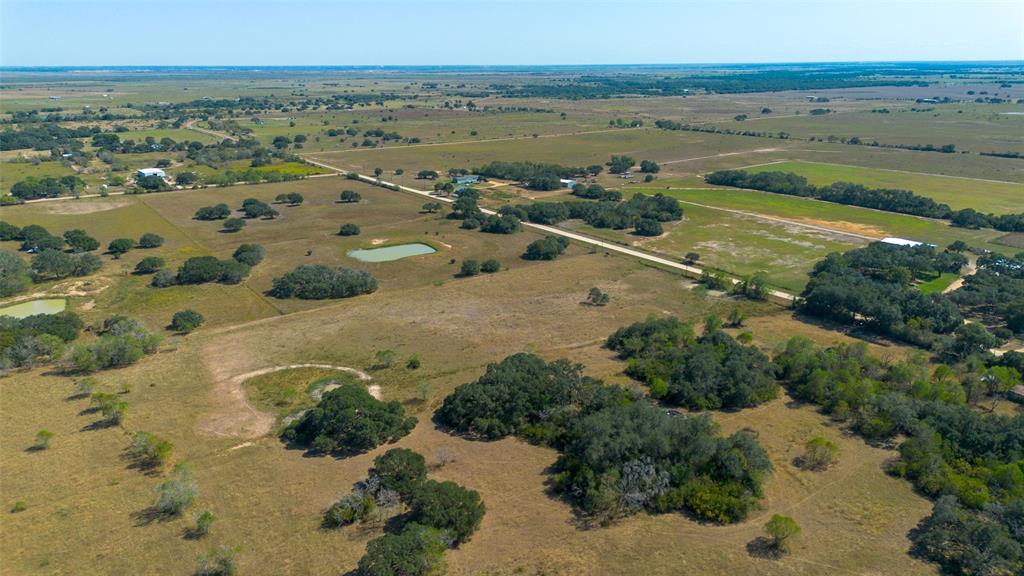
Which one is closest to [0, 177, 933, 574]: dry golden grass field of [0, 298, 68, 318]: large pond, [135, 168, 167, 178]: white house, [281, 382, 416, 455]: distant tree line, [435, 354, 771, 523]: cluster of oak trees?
[281, 382, 416, 455]: distant tree line

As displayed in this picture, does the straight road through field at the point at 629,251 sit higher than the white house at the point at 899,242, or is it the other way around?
the white house at the point at 899,242

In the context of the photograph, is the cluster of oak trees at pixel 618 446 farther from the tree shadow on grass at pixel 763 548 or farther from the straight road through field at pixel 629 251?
the straight road through field at pixel 629 251

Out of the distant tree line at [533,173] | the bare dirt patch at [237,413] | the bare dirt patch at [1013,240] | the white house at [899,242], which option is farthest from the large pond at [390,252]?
the bare dirt patch at [1013,240]

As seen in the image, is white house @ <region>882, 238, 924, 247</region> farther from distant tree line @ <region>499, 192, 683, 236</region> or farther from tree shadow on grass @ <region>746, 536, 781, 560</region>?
tree shadow on grass @ <region>746, 536, 781, 560</region>

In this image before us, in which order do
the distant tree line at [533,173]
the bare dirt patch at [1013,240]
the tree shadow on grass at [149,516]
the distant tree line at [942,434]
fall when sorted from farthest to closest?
the distant tree line at [533,173], the bare dirt patch at [1013,240], the tree shadow on grass at [149,516], the distant tree line at [942,434]

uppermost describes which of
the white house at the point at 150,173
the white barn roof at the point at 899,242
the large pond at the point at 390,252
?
the white house at the point at 150,173

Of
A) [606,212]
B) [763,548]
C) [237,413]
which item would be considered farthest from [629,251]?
[763,548]

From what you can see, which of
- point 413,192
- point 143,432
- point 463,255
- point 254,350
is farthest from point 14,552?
point 413,192

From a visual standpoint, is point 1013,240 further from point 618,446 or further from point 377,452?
point 377,452

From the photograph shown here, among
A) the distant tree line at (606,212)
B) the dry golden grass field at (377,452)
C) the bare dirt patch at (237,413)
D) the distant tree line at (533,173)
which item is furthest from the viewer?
the distant tree line at (533,173)
